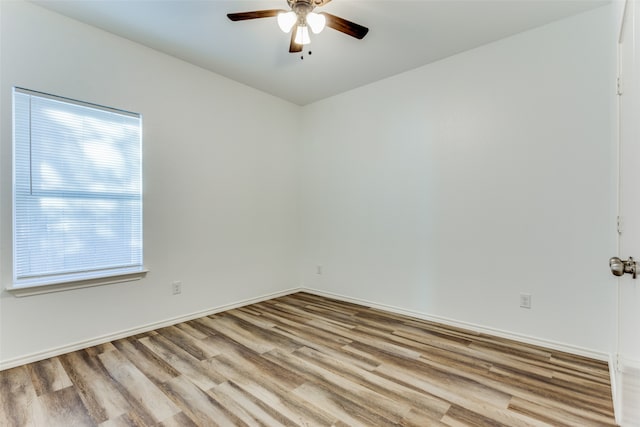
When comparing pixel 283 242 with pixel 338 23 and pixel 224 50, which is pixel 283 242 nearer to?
pixel 224 50

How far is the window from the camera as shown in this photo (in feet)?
7.48

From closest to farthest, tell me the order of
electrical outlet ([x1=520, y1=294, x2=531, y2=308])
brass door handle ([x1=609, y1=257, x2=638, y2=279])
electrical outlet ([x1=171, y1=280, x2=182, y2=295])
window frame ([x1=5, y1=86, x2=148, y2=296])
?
1. brass door handle ([x1=609, y1=257, x2=638, y2=279])
2. window frame ([x1=5, y1=86, x2=148, y2=296])
3. electrical outlet ([x1=520, y1=294, x2=531, y2=308])
4. electrical outlet ([x1=171, y1=280, x2=182, y2=295])

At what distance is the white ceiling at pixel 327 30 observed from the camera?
2285 mm

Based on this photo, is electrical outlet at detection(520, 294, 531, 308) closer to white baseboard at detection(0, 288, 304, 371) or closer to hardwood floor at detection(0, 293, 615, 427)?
hardwood floor at detection(0, 293, 615, 427)

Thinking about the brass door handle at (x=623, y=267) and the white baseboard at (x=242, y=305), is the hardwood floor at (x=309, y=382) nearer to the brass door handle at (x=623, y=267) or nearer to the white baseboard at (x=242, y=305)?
the white baseboard at (x=242, y=305)

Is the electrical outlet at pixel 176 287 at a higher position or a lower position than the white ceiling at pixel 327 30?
lower

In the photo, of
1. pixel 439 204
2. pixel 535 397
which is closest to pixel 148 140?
pixel 439 204

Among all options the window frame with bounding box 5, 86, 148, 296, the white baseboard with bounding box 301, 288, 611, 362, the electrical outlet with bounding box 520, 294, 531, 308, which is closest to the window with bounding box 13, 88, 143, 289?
the window frame with bounding box 5, 86, 148, 296

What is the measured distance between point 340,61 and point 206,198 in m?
2.03

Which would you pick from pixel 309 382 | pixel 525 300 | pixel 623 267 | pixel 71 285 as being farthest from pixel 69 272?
pixel 525 300

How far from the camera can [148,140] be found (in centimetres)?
292

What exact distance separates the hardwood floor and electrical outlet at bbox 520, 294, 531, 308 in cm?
33

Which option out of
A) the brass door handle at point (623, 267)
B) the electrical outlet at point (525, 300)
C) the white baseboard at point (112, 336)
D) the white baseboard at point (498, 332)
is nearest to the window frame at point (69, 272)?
the white baseboard at point (112, 336)

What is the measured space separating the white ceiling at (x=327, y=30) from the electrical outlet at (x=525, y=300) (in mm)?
2264
